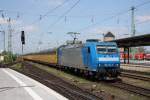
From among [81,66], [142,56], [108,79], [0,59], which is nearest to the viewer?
[108,79]

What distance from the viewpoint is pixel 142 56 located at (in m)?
98.3

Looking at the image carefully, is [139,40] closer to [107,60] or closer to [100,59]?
[107,60]

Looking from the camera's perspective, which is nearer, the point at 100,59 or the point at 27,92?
the point at 27,92

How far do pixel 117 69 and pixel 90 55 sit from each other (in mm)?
2262

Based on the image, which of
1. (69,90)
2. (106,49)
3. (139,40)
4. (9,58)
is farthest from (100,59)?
(9,58)

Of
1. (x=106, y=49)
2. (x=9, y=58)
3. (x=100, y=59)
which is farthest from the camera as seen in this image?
(x=9, y=58)

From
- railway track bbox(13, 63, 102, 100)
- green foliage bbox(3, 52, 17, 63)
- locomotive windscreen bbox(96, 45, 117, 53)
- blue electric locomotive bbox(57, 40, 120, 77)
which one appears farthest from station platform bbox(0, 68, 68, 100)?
green foliage bbox(3, 52, 17, 63)

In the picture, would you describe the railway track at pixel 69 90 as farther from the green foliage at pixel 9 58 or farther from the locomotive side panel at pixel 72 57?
the green foliage at pixel 9 58

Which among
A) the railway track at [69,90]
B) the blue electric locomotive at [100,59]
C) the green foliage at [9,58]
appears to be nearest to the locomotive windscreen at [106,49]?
the blue electric locomotive at [100,59]

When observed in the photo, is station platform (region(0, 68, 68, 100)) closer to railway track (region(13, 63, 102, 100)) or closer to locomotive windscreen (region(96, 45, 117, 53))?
railway track (region(13, 63, 102, 100))

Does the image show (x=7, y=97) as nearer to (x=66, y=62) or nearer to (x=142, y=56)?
(x=66, y=62)

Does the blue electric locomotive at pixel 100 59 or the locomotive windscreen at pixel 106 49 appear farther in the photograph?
the locomotive windscreen at pixel 106 49

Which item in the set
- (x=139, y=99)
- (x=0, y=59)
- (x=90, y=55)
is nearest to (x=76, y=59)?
(x=90, y=55)

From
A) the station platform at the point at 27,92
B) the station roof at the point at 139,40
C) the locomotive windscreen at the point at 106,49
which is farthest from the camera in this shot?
the station roof at the point at 139,40
